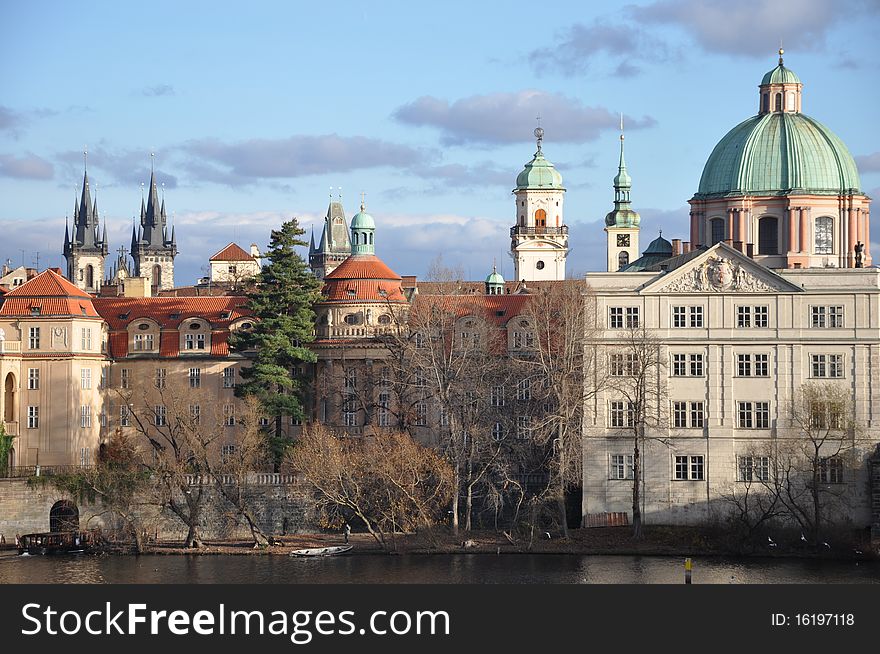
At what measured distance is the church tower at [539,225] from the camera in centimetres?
18962

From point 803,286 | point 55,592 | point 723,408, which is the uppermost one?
point 803,286

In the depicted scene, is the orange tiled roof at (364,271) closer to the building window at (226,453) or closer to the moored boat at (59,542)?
the building window at (226,453)

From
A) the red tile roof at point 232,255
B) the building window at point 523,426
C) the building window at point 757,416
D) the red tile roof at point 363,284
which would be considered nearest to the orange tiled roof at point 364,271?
the red tile roof at point 363,284

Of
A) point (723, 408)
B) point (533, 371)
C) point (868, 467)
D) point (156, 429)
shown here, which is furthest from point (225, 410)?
point (868, 467)

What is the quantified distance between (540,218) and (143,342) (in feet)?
318

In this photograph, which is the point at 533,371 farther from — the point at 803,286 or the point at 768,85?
the point at 768,85

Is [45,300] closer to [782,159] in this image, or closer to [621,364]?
[621,364]

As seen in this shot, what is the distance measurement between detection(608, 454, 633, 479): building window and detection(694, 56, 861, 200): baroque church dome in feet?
59.6

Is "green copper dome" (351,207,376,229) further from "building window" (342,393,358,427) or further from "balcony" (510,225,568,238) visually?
"balcony" (510,225,568,238)

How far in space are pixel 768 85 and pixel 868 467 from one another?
25.1 meters

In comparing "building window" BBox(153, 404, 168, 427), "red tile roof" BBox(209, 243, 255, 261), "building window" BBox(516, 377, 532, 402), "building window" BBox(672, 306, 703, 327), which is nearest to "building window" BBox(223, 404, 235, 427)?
"building window" BBox(153, 404, 168, 427)

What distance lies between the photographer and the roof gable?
84.7m

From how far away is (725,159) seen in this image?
97500 mm

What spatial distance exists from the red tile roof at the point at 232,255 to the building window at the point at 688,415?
87.1 m
